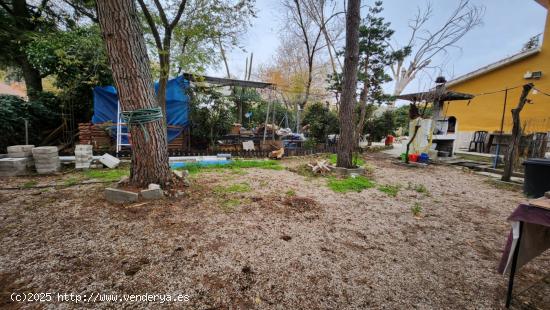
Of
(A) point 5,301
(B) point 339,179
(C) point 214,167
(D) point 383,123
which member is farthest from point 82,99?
(D) point 383,123

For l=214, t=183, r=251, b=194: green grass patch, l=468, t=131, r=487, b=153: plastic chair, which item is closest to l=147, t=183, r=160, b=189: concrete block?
l=214, t=183, r=251, b=194: green grass patch

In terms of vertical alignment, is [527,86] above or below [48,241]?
above

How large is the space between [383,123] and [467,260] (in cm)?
963

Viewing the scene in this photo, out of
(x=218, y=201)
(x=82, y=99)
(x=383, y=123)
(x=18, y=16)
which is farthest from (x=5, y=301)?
(x=383, y=123)

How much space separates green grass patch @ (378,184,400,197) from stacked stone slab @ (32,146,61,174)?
7.00m

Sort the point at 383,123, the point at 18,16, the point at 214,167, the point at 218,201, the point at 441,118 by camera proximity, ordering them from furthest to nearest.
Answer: the point at 383,123 → the point at 441,118 → the point at 18,16 → the point at 214,167 → the point at 218,201

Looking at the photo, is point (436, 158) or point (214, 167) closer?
point (214, 167)

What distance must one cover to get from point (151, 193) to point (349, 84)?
4.88 metres

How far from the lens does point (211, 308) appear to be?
57.7 inches

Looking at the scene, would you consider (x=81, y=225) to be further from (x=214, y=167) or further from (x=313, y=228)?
(x=214, y=167)

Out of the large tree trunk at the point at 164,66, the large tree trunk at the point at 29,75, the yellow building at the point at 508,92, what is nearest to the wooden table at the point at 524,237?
the large tree trunk at the point at 164,66

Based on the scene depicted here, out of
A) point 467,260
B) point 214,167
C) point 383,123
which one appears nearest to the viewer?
point 467,260

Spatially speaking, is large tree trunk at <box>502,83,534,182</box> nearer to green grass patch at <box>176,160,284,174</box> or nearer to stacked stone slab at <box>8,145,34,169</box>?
green grass patch at <box>176,160,284,174</box>

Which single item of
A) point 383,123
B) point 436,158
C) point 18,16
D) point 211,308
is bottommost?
point 211,308
